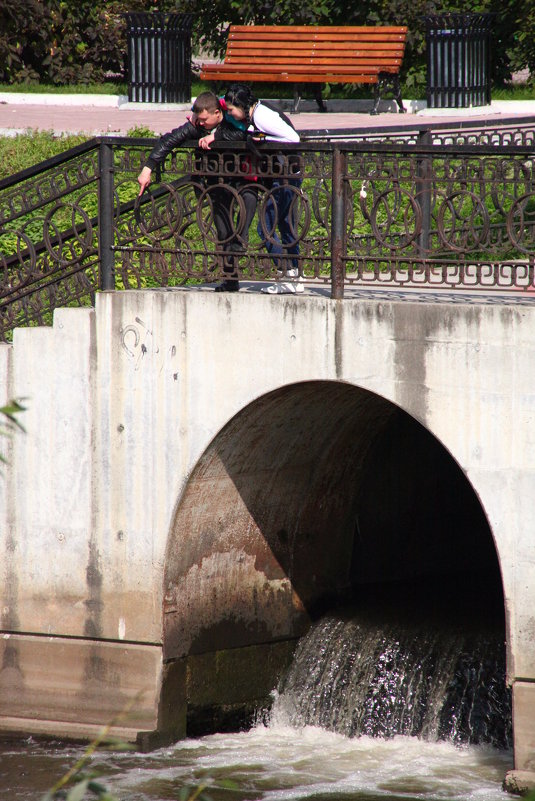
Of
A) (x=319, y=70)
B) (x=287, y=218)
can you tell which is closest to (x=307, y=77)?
(x=319, y=70)

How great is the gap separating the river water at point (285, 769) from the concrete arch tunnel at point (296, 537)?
1.24ft

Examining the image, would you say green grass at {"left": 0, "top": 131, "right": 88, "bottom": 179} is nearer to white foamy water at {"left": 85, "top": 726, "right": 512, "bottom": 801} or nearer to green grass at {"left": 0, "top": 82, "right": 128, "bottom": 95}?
green grass at {"left": 0, "top": 82, "right": 128, "bottom": 95}

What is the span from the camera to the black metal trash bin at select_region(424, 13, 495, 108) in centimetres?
1833

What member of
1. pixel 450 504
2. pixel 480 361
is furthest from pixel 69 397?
pixel 450 504

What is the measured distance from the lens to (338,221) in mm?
8578

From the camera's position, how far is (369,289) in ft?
30.9

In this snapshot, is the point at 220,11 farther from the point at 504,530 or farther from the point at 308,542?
the point at 504,530

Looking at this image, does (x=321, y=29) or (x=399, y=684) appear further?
(x=321, y=29)

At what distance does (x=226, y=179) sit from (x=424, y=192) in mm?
1416

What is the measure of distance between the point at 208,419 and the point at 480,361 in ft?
6.10

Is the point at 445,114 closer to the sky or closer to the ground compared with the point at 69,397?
closer to the sky

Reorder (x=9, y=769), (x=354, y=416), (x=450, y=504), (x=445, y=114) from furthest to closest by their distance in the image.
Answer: (x=445, y=114)
(x=450, y=504)
(x=354, y=416)
(x=9, y=769)

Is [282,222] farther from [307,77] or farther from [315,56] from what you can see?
[315,56]

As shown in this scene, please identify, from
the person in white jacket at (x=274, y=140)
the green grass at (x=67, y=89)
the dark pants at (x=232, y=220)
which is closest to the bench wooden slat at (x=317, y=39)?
the green grass at (x=67, y=89)
